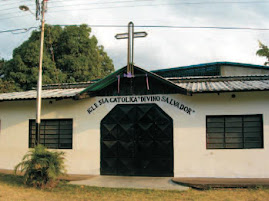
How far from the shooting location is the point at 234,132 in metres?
8.78

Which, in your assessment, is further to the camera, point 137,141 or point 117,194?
point 137,141

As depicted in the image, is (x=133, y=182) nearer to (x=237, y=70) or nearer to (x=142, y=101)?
(x=142, y=101)

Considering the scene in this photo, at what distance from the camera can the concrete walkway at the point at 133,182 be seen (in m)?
7.79

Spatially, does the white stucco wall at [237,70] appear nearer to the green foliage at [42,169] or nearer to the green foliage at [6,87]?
the green foliage at [42,169]

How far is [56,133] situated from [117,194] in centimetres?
414

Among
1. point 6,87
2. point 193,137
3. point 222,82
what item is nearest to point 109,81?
point 193,137

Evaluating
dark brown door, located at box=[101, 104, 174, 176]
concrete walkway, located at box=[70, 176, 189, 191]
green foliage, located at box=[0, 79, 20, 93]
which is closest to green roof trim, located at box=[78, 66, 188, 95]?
dark brown door, located at box=[101, 104, 174, 176]

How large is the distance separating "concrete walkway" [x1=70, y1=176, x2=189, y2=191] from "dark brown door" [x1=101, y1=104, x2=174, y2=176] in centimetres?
38

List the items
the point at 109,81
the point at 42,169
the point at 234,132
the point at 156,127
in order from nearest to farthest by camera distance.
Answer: the point at 42,169 → the point at 234,132 → the point at 156,127 → the point at 109,81

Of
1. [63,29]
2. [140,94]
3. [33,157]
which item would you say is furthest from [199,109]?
[63,29]

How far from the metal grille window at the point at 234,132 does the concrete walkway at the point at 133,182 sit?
1.93 meters

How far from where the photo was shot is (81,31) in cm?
2403

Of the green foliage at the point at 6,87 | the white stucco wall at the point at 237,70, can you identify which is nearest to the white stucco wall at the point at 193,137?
the white stucco wall at the point at 237,70

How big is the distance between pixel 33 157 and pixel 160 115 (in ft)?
14.1
